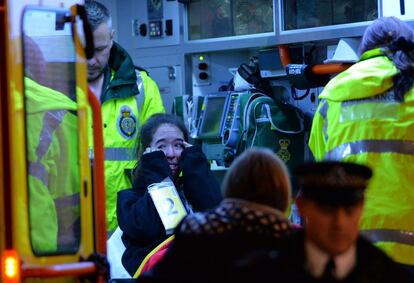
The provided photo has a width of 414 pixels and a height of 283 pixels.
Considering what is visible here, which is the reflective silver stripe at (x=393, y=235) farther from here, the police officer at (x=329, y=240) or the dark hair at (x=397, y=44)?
the police officer at (x=329, y=240)

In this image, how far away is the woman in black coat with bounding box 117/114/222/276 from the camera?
455 cm

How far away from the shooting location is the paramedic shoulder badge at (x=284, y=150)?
745 cm

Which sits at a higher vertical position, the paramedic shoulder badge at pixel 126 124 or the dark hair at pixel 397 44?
the dark hair at pixel 397 44

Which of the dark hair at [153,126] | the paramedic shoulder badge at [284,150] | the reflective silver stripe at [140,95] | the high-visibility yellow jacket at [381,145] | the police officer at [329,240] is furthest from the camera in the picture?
the paramedic shoulder badge at [284,150]

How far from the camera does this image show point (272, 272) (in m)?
2.58

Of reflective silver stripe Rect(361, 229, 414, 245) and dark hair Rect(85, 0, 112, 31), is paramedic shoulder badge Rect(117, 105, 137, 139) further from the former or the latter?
reflective silver stripe Rect(361, 229, 414, 245)

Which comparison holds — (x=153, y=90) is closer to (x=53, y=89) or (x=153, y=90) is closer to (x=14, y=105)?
(x=53, y=89)

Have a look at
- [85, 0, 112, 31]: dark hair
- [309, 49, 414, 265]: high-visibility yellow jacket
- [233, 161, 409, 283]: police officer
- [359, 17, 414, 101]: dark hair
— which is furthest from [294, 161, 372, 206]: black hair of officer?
[85, 0, 112, 31]: dark hair

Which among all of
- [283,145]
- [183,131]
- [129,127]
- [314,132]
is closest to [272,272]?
[314,132]

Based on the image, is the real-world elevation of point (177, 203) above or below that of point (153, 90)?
below

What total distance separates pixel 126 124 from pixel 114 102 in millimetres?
145

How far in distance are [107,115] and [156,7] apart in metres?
2.98

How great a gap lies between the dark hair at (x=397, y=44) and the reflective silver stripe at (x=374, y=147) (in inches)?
7.9

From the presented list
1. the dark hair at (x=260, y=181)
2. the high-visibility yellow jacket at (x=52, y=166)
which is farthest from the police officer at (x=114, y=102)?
the dark hair at (x=260, y=181)
